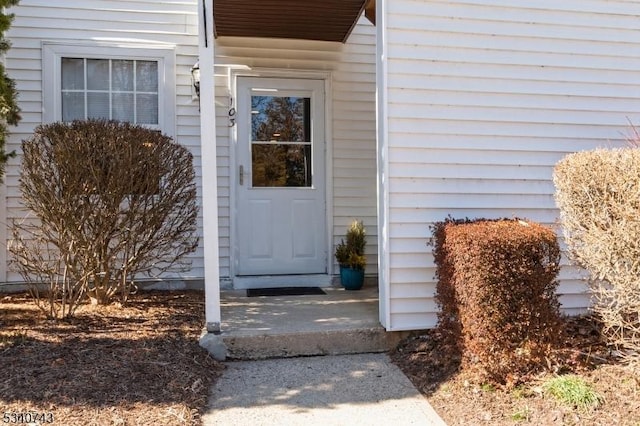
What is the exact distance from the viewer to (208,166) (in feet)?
11.7

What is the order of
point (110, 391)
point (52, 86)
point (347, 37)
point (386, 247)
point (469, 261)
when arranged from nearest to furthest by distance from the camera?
point (110, 391) < point (469, 261) < point (386, 247) < point (52, 86) < point (347, 37)

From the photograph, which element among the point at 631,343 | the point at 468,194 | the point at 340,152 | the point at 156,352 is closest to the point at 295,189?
the point at 340,152

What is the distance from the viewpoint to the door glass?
17.4ft

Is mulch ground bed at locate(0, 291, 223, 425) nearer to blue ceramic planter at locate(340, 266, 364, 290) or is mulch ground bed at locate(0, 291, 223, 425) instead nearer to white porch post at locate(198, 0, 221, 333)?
white porch post at locate(198, 0, 221, 333)

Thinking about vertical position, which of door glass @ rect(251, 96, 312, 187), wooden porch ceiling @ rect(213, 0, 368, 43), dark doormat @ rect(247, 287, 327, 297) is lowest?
dark doormat @ rect(247, 287, 327, 297)

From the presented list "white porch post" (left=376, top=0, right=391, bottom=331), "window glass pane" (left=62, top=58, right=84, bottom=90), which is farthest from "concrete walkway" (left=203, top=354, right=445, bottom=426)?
"window glass pane" (left=62, top=58, right=84, bottom=90)

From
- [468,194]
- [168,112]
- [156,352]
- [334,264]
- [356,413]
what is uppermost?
[168,112]

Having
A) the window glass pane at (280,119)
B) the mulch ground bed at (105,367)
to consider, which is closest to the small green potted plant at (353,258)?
the window glass pane at (280,119)

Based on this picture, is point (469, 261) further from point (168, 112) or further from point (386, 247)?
point (168, 112)

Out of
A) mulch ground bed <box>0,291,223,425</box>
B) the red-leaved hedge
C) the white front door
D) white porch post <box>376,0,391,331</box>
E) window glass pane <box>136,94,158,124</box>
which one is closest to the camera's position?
mulch ground bed <box>0,291,223,425</box>

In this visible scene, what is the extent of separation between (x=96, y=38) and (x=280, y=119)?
2033 millimetres

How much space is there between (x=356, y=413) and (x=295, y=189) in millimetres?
2943

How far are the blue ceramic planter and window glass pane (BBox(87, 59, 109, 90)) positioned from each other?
123 inches

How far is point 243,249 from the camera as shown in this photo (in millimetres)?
5219
